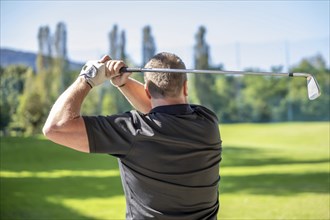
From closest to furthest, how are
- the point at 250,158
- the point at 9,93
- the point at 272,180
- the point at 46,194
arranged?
the point at 46,194 < the point at 9,93 < the point at 272,180 < the point at 250,158

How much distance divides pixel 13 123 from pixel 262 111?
2070 mm

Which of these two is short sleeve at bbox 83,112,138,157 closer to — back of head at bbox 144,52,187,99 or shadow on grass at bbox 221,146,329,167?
back of head at bbox 144,52,187,99

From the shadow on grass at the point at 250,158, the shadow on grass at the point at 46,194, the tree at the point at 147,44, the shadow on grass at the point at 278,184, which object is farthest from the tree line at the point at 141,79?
the shadow on grass at the point at 278,184

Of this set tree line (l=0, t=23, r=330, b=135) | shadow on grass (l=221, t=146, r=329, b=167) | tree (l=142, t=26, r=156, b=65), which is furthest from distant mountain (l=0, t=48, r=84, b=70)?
shadow on grass (l=221, t=146, r=329, b=167)

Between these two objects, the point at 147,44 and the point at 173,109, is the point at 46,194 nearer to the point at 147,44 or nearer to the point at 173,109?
the point at 147,44

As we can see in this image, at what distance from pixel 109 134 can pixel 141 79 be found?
2.69 meters

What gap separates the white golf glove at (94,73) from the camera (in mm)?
981

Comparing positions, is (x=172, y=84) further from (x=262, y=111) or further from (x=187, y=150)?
(x=262, y=111)

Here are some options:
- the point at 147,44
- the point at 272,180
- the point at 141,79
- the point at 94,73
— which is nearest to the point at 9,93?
the point at 141,79

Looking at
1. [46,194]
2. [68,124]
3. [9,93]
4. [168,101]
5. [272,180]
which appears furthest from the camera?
[272,180]

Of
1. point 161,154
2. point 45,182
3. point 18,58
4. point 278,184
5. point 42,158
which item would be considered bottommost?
point 278,184

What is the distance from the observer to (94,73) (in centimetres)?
99

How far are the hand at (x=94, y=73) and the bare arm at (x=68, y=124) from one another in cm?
6

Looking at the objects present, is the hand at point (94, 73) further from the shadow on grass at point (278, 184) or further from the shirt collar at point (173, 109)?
the shadow on grass at point (278, 184)
